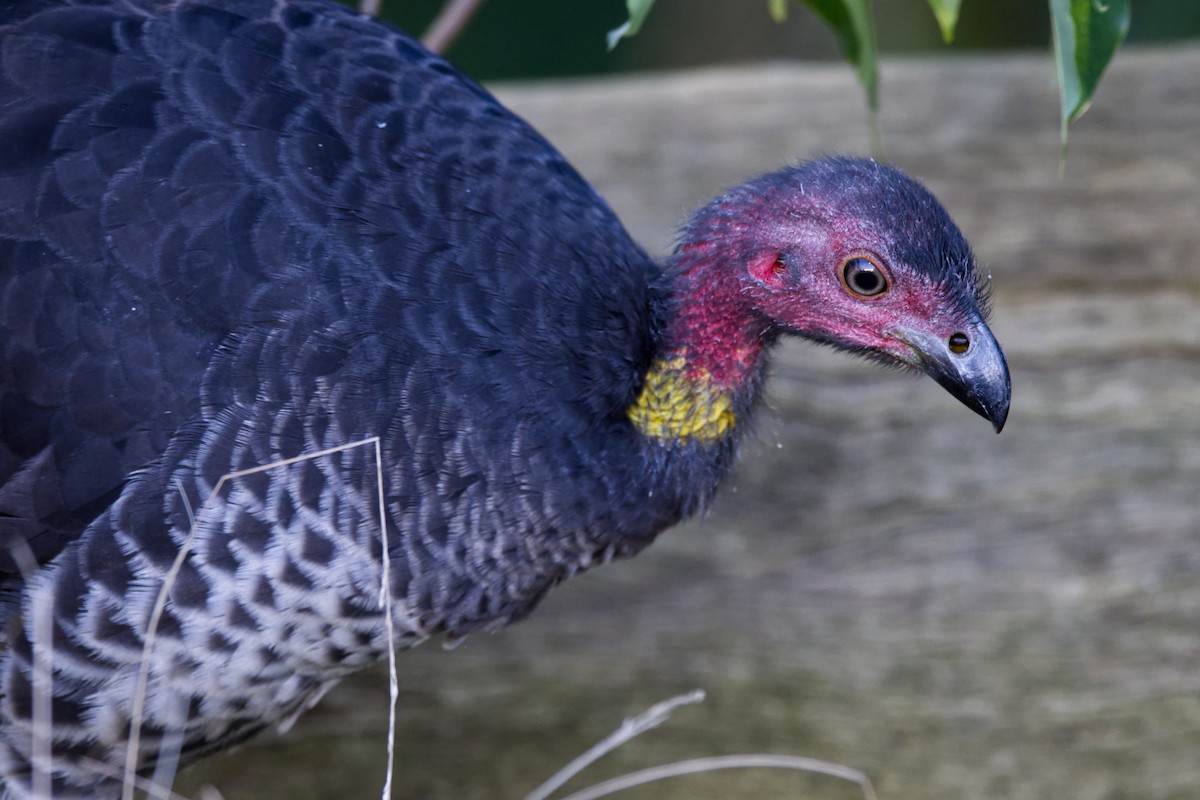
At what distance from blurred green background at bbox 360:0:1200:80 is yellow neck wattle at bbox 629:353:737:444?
11.4 feet

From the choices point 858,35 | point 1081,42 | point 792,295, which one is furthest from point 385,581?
point 1081,42

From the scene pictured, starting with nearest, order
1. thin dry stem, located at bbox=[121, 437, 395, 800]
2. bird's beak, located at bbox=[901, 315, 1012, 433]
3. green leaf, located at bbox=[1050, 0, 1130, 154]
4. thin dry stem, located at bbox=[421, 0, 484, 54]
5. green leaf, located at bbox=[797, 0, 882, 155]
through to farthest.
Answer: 1. green leaf, located at bbox=[1050, 0, 1130, 154]
2. thin dry stem, located at bbox=[121, 437, 395, 800]
3. bird's beak, located at bbox=[901, 315, 1012, 433]
4. green leaf, located at bbox=[797, 0, 882, 155]
5. thin dry stem, located at bbox=[421, 0, 484, 54]

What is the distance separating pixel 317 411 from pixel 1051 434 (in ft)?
5.56

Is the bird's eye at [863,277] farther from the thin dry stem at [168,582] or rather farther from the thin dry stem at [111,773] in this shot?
the thin dry stem at [111,773]

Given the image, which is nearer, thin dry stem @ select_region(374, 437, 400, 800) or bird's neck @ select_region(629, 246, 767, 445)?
thin dry stem @ select_region(374, 437, 400, 800)

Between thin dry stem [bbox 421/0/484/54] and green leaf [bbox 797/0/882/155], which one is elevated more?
green leaf [bbox 797/0/882/155]

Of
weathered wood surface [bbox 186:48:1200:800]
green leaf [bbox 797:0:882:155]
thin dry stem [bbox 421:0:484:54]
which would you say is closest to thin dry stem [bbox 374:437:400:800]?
weathered wood surface [bbox 186:48:1200:800]

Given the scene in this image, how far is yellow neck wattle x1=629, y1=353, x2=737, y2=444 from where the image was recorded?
2256 millimetres

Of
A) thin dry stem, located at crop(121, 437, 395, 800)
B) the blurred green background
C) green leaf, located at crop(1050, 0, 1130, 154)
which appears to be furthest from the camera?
the blurred green background

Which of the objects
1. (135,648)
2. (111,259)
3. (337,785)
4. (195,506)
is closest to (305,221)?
(111,259)

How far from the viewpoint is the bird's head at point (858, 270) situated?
211cm

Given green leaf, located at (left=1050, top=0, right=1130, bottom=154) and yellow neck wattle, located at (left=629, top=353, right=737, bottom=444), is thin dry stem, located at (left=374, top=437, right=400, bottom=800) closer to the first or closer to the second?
yellow neck wattle, located at (left=629, top=353, right=737, bottom=444)

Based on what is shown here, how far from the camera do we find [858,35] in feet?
7.42

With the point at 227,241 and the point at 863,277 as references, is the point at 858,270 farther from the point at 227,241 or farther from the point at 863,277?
the point at 227,241
